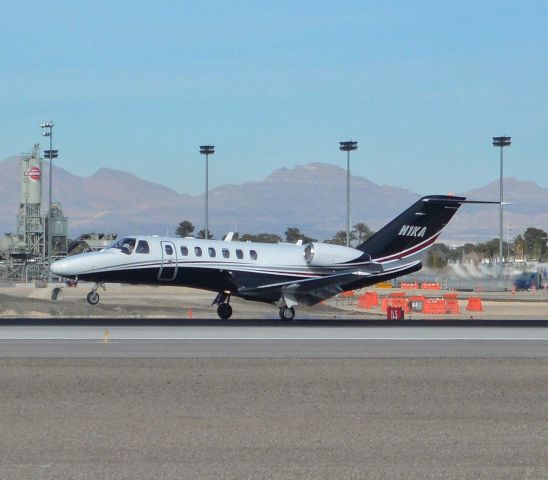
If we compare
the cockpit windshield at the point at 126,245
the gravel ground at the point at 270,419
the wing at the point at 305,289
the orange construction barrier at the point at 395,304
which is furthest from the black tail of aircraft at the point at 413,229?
the gravel ground at the point at 270,419

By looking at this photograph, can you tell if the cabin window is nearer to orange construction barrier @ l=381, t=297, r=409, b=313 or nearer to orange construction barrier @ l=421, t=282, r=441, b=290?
orange construction barrier @ l=381, t=297, r=409, b=313

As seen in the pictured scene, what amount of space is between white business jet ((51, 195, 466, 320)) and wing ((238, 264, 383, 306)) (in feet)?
0.11

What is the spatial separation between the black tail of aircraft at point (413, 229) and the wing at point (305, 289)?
55.8 inches

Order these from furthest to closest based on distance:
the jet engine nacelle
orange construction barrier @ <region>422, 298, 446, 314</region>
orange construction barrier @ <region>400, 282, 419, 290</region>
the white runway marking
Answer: orange construction barrier @ <region>400, 282, 419, 290</region>
orange construction barrier @ <region>422, 298, 446, 314</region>
the jet engine nacelle
the white runway marking

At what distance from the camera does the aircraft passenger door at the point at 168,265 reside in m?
36.2

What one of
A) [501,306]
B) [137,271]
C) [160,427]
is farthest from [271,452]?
[501,306]

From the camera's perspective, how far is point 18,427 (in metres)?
13.7

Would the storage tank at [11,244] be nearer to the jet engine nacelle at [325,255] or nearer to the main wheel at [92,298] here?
the main wheel at [92,298]

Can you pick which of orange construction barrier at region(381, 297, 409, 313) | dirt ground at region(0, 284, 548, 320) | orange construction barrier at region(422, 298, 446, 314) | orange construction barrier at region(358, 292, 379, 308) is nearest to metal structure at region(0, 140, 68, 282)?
dirt ground at region(0, 284, 548, 320)

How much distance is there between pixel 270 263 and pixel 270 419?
23187 millimetres

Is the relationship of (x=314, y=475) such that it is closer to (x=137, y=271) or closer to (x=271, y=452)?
(x=271, y=452)

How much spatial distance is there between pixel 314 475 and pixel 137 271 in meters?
25.6

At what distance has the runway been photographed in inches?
922

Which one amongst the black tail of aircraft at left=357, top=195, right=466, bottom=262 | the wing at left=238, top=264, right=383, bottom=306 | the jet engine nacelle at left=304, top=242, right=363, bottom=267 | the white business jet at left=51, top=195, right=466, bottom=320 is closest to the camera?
the white business jet at left=51, top=195, right=466, bottom=320
